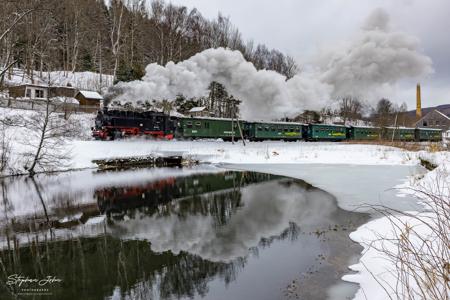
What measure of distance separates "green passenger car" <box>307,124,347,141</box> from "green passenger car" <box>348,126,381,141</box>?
1.35m

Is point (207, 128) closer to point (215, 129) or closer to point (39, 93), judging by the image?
point (215, 129)

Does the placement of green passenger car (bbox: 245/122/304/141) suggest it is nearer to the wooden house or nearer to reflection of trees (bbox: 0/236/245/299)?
the wooden house

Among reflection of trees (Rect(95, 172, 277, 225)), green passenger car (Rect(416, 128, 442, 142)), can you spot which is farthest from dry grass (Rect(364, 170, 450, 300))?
green passenger car (Rect(416, 128, 442, 142))

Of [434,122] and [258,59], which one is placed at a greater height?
[258,59]

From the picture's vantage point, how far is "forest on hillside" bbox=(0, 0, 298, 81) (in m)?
38.2

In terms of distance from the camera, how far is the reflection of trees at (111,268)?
5621mm

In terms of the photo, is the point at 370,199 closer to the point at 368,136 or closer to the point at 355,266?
the point at 355,266

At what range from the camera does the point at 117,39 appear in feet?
172

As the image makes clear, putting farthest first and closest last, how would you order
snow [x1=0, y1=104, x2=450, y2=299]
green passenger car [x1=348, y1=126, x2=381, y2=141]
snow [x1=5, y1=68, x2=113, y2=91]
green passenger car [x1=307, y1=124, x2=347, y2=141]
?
snow [x1=5, y1=68, x2=113, y2=91] → green passenger car [x1=348, y1=126, x2=381, y2=141] → green passenger car [x1=307, y1=124, x2=347, y2=141] → snow [x1=0, y1=104, x2=450, y2=299]

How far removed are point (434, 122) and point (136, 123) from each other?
71887mm

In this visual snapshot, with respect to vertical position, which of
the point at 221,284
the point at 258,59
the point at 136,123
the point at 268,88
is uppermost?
the point at 258,59

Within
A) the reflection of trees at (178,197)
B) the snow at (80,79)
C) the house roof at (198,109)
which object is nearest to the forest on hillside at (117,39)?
the snow at (80,79)

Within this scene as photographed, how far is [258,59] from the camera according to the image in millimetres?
47125

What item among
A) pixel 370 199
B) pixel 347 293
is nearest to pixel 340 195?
pixel 370 199
